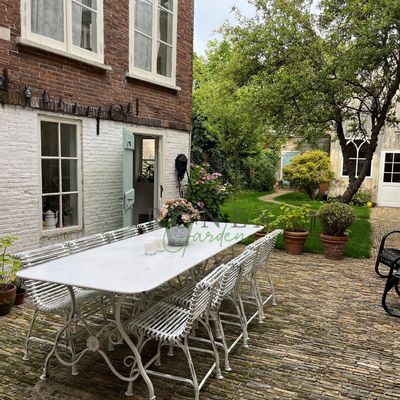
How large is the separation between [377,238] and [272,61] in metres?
4.55

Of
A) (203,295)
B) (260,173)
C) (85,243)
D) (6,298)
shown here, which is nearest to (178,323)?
(203,295)

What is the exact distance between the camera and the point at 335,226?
22.0ft

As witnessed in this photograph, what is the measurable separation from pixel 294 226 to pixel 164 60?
12.9 ft

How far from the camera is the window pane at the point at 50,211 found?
517 centimetres

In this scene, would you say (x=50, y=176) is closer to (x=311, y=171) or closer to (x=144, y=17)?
(x=144, y=17)

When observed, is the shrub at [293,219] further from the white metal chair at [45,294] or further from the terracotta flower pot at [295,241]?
the white metal chair at [45,294]

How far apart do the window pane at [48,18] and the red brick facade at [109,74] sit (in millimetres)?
253

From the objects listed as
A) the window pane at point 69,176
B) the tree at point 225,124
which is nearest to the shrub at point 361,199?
the tree at point 225,124

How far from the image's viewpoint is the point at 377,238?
28.1 feet

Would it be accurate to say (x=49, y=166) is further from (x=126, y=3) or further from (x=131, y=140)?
(x=126, y=3)

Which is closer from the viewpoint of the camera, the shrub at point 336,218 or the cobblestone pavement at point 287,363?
the cobblestone pavement at point 287,363

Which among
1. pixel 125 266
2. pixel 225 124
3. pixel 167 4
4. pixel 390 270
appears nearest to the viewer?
pixel 125 266

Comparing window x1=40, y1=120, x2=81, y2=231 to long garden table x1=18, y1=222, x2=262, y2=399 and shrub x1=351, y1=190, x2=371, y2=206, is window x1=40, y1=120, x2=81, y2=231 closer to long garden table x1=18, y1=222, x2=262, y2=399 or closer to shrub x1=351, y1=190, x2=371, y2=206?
long garden table x1=18, y1=222, x2=262, y2=399

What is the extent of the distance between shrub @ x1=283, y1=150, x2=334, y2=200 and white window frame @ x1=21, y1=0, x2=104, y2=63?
10317 mm
